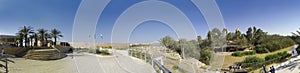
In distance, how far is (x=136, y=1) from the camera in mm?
7906

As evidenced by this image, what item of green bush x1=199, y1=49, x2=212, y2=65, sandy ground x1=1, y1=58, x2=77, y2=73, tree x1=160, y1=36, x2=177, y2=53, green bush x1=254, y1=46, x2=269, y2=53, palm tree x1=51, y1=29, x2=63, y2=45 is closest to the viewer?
sandy ground x1=1, y1=58, x2=77, y2=73

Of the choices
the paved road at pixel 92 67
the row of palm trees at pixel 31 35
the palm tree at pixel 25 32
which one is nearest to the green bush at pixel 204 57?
the paved road at pixel 92 67

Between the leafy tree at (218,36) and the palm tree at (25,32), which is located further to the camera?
the palm tree at (25,32)

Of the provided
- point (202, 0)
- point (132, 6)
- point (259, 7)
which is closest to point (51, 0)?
point (132, 6)

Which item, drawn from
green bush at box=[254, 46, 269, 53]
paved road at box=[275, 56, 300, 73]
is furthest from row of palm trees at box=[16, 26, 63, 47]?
green bush at box=[254, 46, 269, 53]

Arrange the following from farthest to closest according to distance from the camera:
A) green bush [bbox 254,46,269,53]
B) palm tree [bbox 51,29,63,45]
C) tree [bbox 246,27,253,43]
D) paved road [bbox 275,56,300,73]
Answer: tree [bbox 246,27,253,43] < green bush [bbox 254,46,269,53] < paved road [bbox 275,56,300,73] < palm tree [bbox 51,29,63,45]

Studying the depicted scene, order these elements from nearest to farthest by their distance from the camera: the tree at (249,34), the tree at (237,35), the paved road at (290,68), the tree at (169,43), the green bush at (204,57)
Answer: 1. the tree at (169,43)
2. the paved road at (290,68)
3. the green bush at (204,57)
4. the tree at (237,35)
5. the tree at (249,34)

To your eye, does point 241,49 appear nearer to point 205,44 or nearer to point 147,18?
point 205,44

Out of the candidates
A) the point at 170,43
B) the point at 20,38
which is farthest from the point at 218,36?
the point at 20,38

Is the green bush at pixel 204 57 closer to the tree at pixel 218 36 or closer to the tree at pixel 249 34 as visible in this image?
the tree at pixel 218 36

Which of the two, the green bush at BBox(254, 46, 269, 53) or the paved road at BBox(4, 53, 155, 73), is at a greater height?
the paved road at BBox(4, 53, 155, 73)

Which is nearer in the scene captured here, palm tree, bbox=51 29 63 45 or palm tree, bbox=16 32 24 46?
palm tree, bbox=16 32 24 46

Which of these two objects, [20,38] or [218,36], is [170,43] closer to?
[218,36]

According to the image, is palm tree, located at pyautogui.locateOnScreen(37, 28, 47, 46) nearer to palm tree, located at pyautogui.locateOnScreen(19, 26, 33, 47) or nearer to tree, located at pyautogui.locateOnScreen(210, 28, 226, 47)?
palm tree, located at pyautogui.locateOnScreen(19, 26, 33, 47)
